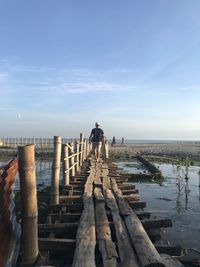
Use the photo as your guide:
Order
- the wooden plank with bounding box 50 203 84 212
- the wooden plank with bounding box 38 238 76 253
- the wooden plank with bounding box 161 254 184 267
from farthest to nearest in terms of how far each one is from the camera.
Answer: the wooden plank with bounding box 50 203 84 212 < the wooden plank with bounding box 38 238 76 253 < the wooden plank with bounding box 161 254 184 267

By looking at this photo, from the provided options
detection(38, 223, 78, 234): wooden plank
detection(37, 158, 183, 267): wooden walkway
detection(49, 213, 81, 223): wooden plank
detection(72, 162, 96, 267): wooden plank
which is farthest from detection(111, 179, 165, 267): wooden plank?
detection(49, 213, 81, 223): wooden plank

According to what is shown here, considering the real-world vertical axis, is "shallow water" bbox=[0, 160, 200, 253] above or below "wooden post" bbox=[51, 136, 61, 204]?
below

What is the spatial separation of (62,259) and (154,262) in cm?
224

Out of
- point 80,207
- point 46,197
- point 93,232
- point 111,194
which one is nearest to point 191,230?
point 111,194

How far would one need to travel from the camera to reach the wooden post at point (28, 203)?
17.1 feet

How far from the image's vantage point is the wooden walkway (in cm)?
500

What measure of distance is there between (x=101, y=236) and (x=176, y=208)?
646 centimetres

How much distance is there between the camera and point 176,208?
11.9m

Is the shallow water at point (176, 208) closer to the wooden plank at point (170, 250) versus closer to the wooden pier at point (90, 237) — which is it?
the wooden pier at point (90, 237)

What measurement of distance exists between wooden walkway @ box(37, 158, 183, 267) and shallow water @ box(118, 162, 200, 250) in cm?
113

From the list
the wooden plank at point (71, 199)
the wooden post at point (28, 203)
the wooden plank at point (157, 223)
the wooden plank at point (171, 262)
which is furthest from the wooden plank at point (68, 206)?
the wooden plank at point (171, 262)

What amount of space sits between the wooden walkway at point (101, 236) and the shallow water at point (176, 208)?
113 cm

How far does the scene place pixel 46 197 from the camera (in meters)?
12.8

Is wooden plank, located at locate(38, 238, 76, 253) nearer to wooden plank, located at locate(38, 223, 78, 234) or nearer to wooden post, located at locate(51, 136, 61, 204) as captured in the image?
wooden plank, located at locate(38, 223, 78, 234)
